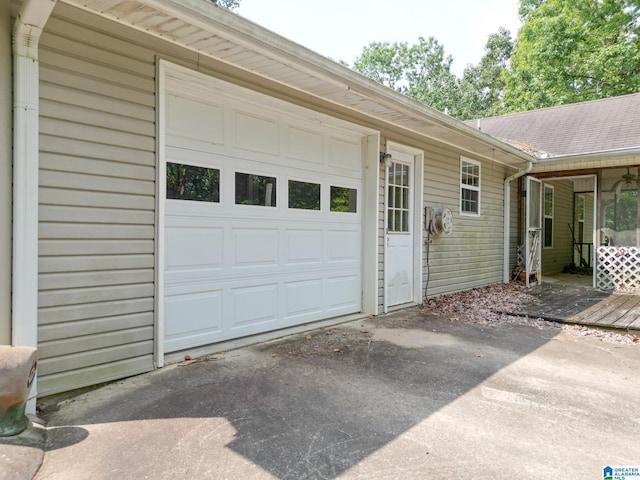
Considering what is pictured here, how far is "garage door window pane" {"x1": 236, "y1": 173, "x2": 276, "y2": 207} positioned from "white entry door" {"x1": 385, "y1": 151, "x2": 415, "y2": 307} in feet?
6.34

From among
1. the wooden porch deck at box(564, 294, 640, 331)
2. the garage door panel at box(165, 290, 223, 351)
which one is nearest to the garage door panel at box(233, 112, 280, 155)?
the garage door panel at box(165, 290, 223, 351)

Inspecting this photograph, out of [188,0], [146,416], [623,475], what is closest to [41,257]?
[146,416]

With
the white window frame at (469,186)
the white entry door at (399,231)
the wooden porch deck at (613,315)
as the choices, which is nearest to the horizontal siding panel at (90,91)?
the white entry door at (399,231)

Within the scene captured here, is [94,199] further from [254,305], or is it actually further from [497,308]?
[497,308]

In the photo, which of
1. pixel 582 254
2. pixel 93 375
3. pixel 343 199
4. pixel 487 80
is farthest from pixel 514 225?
pixel 487 80

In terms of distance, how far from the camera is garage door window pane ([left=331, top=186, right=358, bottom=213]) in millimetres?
4777

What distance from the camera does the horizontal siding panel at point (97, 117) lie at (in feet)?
8.05

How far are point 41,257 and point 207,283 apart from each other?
1.36 metres

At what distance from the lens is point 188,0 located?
2.29 metres

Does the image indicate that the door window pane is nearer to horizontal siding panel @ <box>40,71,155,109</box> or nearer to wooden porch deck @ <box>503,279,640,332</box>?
wooden porch deck @ <box>503,279,640,332</box>

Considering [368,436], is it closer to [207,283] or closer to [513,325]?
[207,283]

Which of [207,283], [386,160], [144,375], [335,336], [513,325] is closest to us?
[144,375]

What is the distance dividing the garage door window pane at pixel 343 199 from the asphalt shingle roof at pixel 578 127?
16.8 feet

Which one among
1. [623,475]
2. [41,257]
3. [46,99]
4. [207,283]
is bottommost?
[623,475]
